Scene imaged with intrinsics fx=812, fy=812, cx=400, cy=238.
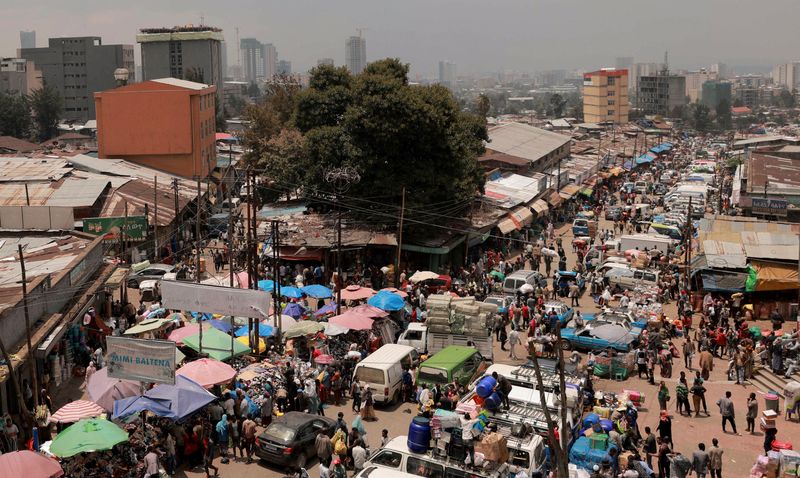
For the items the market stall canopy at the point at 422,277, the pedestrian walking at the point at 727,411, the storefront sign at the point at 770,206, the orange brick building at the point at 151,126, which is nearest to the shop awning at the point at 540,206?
the storefront sign at the point at 770,206

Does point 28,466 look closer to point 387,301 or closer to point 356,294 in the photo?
point 387,301

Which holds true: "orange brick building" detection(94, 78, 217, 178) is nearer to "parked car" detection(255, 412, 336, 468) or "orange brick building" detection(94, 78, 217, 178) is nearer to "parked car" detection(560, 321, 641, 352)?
"parked car" detection(560, 321, 641, 352)

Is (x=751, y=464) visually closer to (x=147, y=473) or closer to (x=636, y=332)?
(x=636, y=332)

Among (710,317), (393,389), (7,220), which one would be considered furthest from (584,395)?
(7,220)

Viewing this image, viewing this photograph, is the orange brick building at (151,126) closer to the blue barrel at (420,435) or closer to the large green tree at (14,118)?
the blue barrel at (420,435)

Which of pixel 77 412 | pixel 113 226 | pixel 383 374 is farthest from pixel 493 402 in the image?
pixel 113 226

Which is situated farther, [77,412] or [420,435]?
[77,412]

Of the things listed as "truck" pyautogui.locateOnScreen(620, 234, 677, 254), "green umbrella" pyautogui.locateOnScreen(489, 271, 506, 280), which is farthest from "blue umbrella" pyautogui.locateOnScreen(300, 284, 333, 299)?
"truck" pyautogui.locateOnScreen(620, 234, 677, 254)
